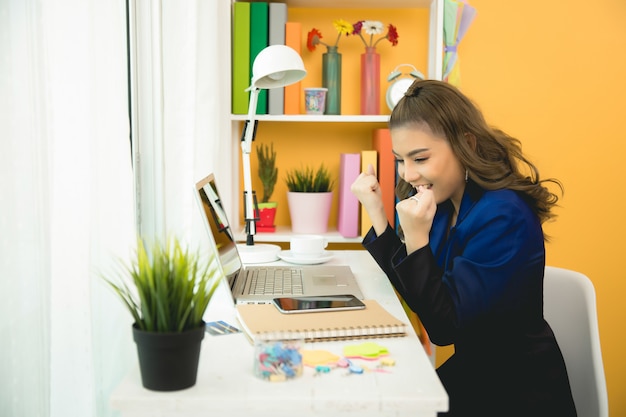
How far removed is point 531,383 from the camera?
1393 mm

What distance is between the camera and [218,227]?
151cm

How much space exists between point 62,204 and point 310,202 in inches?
59.8

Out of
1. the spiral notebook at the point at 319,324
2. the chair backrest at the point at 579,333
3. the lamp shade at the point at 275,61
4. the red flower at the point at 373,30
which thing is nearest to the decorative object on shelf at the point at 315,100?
the red flower at the point at 373,30

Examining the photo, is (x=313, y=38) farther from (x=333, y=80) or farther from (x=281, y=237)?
(x=281, y=237)

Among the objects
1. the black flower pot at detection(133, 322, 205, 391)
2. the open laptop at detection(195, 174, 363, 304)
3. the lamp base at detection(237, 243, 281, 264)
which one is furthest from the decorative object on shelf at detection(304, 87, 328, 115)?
the black flower pot at detection(133, 322, 205, 391)

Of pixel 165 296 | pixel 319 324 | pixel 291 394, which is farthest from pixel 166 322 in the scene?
pixel 319 324

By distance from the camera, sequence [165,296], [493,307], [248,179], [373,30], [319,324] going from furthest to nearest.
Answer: [373,30], [248,179], [493,307], [319,324], [165,296]

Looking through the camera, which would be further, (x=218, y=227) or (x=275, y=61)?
(x=275, y=61)

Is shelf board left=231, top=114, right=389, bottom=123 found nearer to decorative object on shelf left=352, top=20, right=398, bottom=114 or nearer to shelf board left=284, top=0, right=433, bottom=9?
decorative object on shelf left=352, top=20, right=398, bottom=114

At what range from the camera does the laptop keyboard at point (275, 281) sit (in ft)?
4.81

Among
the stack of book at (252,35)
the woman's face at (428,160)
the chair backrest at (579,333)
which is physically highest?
the stack of book at (252,35)

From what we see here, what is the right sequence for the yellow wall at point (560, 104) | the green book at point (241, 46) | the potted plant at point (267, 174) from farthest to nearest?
1. the yellow wall at point (560, 104)
2. the potted plant at point (267, 174)
3. the green book at point (241, 46)

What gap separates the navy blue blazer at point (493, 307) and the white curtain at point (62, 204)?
1.90 ft

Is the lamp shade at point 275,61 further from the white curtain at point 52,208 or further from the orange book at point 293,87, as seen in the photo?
the white curtain at point 52,208
